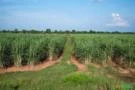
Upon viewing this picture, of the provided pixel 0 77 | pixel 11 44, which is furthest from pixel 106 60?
pixel 0 77

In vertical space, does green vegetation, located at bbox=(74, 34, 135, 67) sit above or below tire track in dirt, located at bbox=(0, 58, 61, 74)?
above

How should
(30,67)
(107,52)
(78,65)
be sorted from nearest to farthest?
(30,67), (78,65), (107,52)

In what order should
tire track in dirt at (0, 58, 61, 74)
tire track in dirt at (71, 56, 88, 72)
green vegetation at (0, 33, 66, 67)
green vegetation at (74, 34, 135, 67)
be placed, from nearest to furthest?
1. tire track in dirt at (0, 58, 61, 74)
2. green vegetation at (0, 33, 66, 67)
3. tire track in dirt at (71, 56, 88, 72)
4. green vegetation at (74, 34, 135, 67)

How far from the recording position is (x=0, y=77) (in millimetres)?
20250

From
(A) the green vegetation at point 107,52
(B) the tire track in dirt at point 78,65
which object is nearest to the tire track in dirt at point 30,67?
(B) the tire track in dirt at point 78,65

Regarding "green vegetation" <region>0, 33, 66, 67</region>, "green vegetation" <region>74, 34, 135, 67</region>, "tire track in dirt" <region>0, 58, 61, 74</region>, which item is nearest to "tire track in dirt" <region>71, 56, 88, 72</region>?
"green vegetation" <region>74, 34, 135, 67</region>

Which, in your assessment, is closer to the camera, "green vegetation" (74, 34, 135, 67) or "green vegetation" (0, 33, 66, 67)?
"green vegetation" (0, 33, 66, 67)

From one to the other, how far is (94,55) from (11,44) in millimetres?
8663

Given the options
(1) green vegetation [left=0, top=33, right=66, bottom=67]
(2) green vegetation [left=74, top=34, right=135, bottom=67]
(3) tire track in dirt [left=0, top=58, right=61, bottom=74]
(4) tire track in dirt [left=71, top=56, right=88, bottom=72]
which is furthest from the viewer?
(2) green vegetation [left=74, top=34, right=135, bottom=67]

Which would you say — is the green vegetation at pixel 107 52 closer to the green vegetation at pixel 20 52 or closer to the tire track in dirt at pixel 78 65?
the tire track in dirt at pixel 78 65

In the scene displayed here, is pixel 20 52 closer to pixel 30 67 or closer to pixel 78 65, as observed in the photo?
pixel 30 67

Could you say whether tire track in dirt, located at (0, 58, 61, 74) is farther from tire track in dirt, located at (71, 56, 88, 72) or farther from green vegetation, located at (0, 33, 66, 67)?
tire track in dirt, located at (71, 56, 88, 72)

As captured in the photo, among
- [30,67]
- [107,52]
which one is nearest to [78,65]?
[107,52]

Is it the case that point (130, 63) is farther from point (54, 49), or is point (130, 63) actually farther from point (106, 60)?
point (54, 49)
